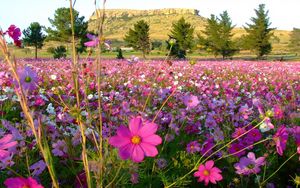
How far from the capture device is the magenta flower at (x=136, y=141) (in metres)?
1.17

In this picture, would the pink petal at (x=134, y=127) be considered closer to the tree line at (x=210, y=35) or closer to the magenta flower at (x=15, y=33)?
the magenta flower at (x=15, y=33)

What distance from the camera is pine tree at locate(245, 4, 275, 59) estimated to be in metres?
46.4

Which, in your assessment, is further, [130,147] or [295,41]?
[295,41]

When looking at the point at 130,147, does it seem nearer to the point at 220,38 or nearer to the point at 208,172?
the point at 208,172

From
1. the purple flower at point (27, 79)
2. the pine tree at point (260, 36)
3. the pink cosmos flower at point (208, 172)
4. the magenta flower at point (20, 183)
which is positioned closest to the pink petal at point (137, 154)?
the magenta flower at point (20, 183)

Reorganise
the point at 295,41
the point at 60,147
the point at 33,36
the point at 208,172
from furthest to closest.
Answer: the point at 295,41
the point at 33,36
the point at 60,147
the point at 208,172

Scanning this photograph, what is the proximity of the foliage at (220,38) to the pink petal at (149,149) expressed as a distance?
45.0 meters

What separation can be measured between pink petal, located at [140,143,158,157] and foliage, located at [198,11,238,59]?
148 ft

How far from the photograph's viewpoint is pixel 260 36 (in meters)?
46.4

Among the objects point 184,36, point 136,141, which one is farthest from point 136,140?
point 184,36

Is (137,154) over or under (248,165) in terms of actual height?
over

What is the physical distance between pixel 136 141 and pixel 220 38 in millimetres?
46592

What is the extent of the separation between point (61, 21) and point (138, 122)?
44.5 meters

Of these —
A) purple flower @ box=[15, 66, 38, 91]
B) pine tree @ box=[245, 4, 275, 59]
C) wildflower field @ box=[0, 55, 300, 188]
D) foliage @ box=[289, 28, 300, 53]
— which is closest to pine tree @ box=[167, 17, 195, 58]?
pine tree @ box=[245, 4, 275, 59]
